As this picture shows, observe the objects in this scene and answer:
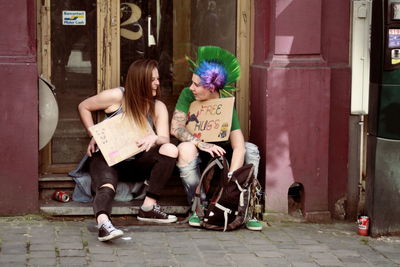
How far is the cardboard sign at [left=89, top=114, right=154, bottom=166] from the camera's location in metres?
7.08

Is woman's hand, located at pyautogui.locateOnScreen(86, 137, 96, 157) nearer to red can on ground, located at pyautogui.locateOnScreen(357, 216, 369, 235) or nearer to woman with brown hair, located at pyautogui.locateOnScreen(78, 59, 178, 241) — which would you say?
woman with brown hair, located at pyautogui.locateOnScreen(78, 59, 178, 241)

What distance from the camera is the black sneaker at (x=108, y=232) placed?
249 inches

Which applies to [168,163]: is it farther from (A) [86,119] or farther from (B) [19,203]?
(B) [19,203]

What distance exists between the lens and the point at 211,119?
7.25 m

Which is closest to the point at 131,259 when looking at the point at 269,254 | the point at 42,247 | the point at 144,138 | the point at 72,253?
the point at 72,253

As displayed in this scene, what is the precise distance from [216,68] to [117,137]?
3.26 ft

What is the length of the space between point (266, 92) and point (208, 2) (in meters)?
1.07

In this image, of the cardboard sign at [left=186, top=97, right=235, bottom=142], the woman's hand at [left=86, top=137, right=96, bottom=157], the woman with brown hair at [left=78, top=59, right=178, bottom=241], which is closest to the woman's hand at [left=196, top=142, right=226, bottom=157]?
the cardboard sign at [left=186, top=97, right=235, bottom=142]

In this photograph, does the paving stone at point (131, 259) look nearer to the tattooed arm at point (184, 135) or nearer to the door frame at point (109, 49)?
the tattooed arm at point (184, 135)

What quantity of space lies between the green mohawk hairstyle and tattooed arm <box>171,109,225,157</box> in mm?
355

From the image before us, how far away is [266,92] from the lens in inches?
285

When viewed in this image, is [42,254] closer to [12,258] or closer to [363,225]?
[12,258]

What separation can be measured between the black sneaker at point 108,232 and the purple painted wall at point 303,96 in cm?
155

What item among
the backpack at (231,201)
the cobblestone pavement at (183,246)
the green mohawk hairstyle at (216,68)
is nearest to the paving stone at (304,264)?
the cobblestone pavement at (183,246)
